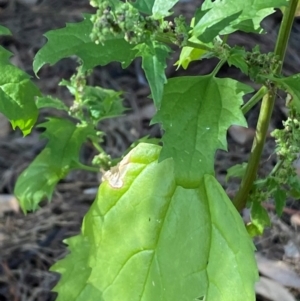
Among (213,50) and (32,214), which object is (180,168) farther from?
(32,214)

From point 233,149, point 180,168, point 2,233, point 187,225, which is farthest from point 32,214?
point 180,168

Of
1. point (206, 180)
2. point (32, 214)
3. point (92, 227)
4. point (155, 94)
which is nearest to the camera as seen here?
point (155, 94)

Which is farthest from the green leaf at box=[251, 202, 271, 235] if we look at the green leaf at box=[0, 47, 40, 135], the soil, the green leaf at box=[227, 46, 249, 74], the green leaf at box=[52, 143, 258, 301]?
the soil

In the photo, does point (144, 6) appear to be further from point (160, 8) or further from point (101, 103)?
point (101, 103)

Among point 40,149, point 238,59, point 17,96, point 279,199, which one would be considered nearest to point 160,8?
point 238,59

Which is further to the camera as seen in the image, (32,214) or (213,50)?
(32,214)

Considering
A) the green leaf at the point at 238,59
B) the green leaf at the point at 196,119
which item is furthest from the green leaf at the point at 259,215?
the green leaf at the point at 238,59

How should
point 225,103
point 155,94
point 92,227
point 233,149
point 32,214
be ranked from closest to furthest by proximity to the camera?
point 155,94
point 225,103
point 92,227
point 32,214
point 233,149
